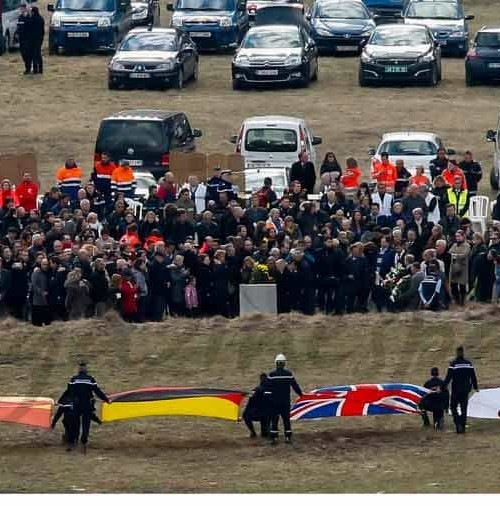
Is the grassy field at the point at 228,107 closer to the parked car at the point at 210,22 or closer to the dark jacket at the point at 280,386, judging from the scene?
the parked car at the point at 210,22

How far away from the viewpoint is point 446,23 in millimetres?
50531

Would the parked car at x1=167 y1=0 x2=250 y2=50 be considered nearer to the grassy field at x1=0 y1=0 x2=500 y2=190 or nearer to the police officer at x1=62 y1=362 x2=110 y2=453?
the grassy field at x1=0 y1=0 x2=500 y2=190

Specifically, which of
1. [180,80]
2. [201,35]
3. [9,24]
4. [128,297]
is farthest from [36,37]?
[128,297]

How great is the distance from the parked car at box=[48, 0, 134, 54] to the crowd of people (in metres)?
18.7

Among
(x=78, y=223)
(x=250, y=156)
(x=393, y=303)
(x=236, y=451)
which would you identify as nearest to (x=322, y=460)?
(x=236, y=451)

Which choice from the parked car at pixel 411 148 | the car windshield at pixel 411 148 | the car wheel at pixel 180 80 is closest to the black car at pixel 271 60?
the car wheel at pixel 180 80

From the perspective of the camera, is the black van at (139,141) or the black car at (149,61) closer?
the black van at (139,141)

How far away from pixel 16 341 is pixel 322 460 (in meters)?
6.75

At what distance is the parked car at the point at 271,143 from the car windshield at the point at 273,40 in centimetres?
910

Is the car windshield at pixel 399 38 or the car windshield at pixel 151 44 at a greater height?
the car windshield at pixel 399 38

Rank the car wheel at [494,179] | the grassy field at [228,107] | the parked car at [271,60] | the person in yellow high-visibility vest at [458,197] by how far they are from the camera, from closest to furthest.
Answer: the person in yellow high-visibility vest at [458,197] < the car wheel at [494,179] < the grassy field at [228,107] < the parked car at [271,60]

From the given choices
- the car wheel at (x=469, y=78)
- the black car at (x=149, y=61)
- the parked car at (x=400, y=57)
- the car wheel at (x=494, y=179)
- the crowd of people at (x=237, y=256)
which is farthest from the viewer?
the car wheel at (x=469, y=78)

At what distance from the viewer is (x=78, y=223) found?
98.0 feet

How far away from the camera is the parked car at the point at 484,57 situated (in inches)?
1810
